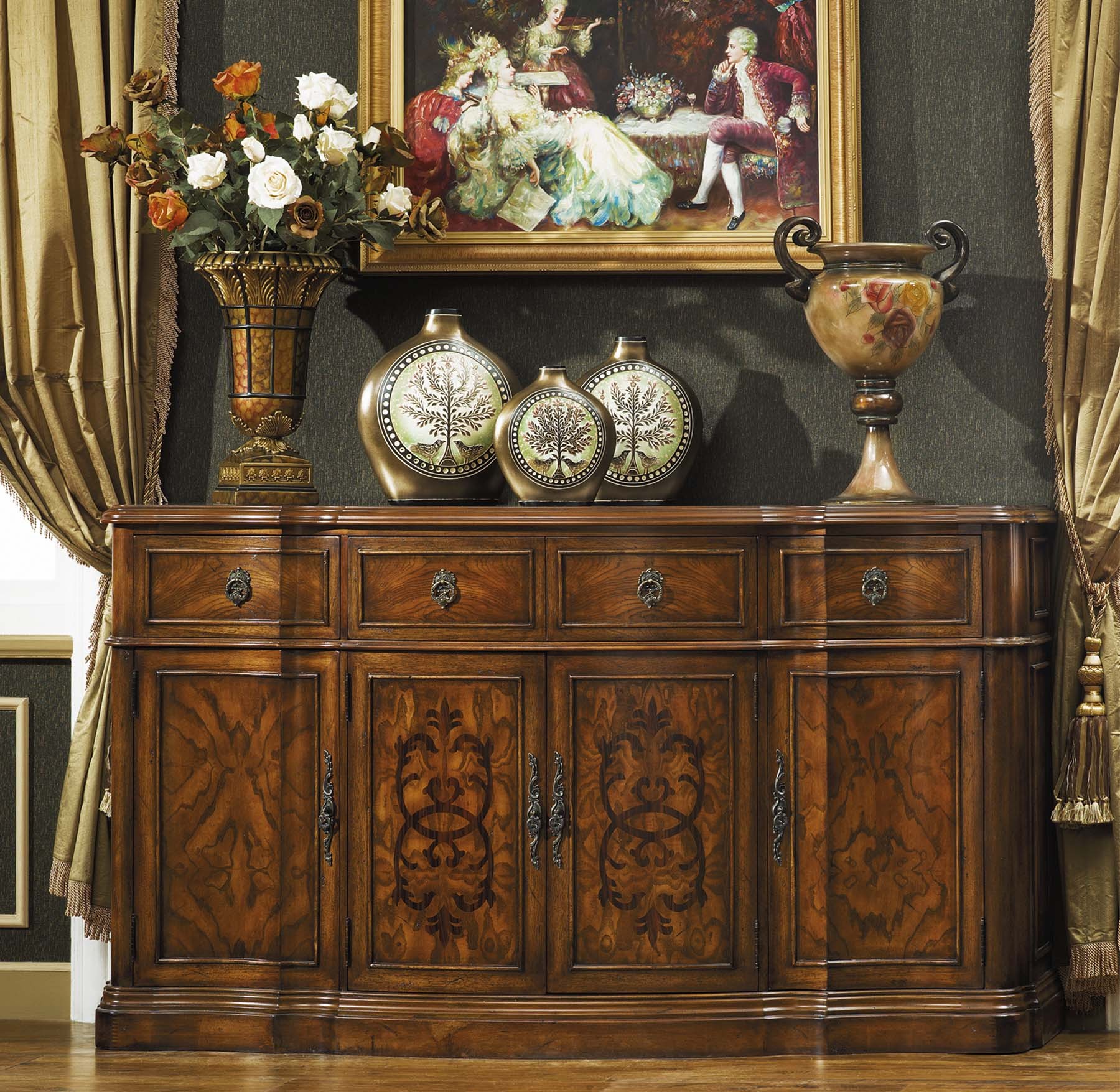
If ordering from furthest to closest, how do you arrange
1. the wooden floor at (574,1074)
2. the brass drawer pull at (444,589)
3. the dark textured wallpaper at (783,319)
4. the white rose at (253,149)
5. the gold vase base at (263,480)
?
the dark textured wallpaper at (783,319)
the gold vase base at (263,480)
the white rose at (253,149)
the brass drawer pull at (444,589)
the wooden floor at (574,1074)

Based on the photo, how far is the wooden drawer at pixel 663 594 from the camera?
8.43ft

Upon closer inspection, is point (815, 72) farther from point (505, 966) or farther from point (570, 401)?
point (505, 966)

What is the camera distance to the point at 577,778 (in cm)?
258

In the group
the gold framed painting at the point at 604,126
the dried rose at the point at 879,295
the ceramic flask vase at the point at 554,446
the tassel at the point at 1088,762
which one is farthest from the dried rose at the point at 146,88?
the tassel at the point at 1088,762

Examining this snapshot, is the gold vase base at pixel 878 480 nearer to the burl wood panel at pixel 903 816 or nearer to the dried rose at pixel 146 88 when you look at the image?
the burl wood panel at pixel 903 816

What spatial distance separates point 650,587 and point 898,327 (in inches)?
29.2

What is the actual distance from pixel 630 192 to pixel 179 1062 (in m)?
1.98

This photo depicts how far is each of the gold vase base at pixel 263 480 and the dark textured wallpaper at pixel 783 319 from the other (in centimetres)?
27

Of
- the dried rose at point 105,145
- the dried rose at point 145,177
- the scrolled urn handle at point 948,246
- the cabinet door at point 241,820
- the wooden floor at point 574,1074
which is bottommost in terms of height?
the wooden floor at point 574,1074

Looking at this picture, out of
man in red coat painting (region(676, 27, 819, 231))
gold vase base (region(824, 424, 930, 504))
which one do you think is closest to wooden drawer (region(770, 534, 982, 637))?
gold vase base (region(824, 424, 930, 504))

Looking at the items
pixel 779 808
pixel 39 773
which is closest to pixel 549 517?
pixel 779 808

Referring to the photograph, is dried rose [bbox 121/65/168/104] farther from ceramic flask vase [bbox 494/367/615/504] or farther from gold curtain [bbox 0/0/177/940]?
ceramic flask vase [bbox 494/367/615/504]

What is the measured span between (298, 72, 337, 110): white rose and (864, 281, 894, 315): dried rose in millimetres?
1126

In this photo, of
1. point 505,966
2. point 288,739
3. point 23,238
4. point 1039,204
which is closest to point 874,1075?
point 505,966
